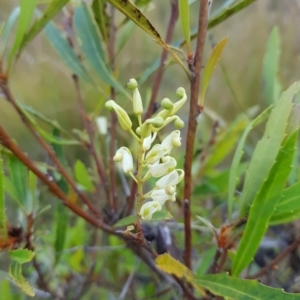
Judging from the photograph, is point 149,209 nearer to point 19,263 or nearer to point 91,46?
point 19,263

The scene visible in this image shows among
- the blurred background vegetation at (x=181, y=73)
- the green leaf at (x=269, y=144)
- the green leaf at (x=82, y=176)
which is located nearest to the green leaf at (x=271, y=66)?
the green leaf at (x=269, y=144)

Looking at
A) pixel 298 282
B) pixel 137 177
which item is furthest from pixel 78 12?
pixel 298 282

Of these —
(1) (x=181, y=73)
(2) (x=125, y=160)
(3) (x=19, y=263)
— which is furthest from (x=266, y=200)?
(1) (x=181, y=73)

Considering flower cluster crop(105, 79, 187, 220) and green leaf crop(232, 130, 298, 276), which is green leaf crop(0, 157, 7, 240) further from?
A: green leaf crop(232, 130, 298, 276)

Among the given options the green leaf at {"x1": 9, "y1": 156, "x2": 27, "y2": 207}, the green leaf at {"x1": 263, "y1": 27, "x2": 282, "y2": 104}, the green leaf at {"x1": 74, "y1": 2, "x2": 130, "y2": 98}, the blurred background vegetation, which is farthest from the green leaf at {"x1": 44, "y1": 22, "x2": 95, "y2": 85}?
the blurred background vegetation

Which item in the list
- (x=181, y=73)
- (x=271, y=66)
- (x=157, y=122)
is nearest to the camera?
(x=157, y=122)
